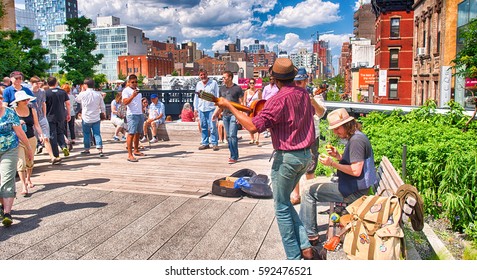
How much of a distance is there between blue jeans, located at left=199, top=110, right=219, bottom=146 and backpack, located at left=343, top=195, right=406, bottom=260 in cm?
786

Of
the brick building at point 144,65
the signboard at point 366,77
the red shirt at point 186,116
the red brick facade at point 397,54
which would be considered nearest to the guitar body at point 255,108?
the red shirt at point 186,116

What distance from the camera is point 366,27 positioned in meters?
95.5

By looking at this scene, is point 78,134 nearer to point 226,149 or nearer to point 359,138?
point 226,149

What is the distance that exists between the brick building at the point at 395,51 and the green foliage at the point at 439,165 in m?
38.6

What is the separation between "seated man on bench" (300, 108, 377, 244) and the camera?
4.69m

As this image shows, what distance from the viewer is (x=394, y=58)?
45688mm

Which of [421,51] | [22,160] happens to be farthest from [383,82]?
[22,160]

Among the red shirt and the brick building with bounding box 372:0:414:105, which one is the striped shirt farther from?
the brick building with bounding box 372:0:414:105

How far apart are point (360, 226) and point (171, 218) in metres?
2.94

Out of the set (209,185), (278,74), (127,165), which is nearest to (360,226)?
(278,74)

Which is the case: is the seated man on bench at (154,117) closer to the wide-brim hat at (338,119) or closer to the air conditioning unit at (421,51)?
the wide-brim hat at (338,119)

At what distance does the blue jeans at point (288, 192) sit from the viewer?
4.29m

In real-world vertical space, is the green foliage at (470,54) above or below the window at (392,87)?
above

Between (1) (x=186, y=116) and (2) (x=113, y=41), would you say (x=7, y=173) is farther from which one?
(2) (x=113, y=41)
